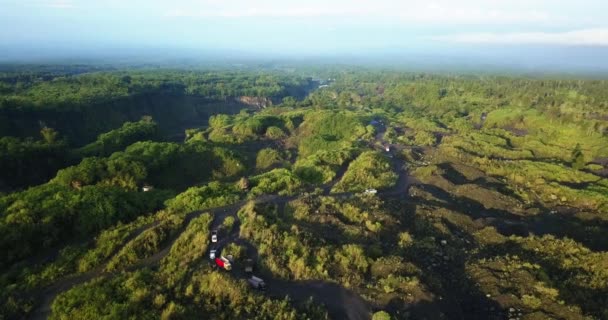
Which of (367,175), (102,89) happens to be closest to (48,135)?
(102,89)

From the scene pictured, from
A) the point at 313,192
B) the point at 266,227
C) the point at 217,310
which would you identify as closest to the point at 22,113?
the point at 313,192

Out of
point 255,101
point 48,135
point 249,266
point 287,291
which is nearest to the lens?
point 287,291

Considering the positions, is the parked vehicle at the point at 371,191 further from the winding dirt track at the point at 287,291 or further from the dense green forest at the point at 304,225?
the winding dirt track at the point at 287,291

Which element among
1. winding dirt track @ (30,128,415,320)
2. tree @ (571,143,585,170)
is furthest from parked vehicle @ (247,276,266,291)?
tree @ (571,143,585,170)

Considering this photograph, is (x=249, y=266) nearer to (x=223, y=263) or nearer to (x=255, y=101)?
(x=223, y=263)

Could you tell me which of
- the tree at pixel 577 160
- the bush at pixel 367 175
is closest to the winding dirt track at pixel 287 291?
the bush at pixel 367 175

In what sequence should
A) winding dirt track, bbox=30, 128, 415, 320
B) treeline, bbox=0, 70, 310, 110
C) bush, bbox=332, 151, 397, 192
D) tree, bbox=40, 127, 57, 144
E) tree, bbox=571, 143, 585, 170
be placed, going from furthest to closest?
treeline, bbox=0, 70, 310, 110 < tree, bbox=40, 127, 57, 144 < tree, bbox=571, 143, 585, 170 < bush, bbox=332, 151, 397, 192 < winding dirt track, bbox=30, 128, 415, 320

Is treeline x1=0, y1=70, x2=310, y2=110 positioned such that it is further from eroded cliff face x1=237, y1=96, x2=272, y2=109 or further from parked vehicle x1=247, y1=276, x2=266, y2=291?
parked vehicle x1=247, y1=276, x2=266, y2=291
